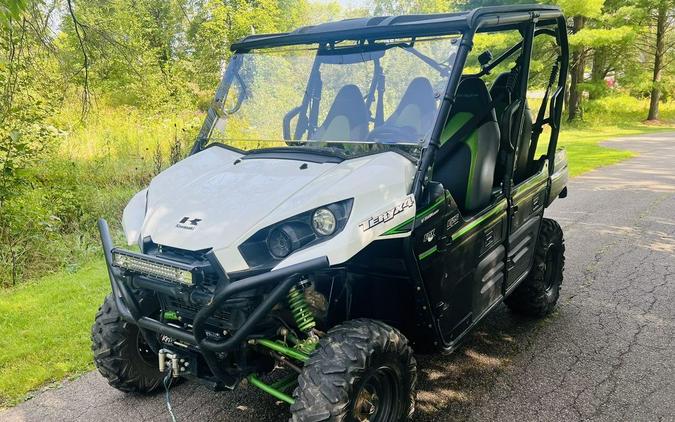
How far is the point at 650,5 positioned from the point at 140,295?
2575cm

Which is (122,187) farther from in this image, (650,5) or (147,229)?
(650,5)

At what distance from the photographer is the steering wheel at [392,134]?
9.75 feet

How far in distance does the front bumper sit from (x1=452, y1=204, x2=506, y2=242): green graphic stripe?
1030mm

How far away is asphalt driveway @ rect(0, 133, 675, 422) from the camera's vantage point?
313cm

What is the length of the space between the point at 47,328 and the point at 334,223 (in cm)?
304

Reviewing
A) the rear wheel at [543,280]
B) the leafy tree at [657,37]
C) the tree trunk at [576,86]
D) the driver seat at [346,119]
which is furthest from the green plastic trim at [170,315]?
the leafy tree at [657,37]

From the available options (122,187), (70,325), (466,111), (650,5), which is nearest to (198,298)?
(466,111)

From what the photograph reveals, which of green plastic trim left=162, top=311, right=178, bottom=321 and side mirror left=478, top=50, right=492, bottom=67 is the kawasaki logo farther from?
side mirror left=478, top=50, right=492, bottom=67

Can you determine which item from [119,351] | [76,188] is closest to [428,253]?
[119,351]

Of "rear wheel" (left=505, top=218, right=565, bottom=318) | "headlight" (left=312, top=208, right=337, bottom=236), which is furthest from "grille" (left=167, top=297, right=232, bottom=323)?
"rear wheel" (left=505, top=218, right=565, bottom=318)

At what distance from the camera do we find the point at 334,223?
2.47 metres

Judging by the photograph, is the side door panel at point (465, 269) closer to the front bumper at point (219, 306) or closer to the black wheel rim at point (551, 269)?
the front bumper at point (219, 306)

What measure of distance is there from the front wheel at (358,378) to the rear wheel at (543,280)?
1.91 m

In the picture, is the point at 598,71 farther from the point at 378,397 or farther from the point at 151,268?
the point at 151,268
